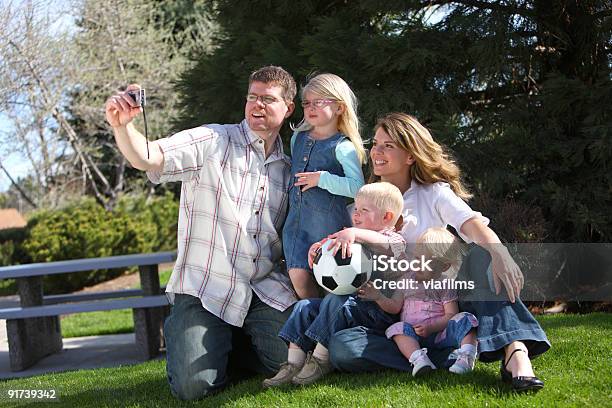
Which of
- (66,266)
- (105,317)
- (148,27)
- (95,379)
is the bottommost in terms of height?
(105,317)

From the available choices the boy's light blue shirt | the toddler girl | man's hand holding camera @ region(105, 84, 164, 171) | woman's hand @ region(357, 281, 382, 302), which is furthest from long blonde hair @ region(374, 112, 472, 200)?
man's hand holding camera @ region(105, 84, 164, 171)

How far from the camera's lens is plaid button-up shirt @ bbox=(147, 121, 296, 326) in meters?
4.01

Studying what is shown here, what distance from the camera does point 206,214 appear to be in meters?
4.04

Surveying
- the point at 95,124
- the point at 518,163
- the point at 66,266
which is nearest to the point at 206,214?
the point at 66,266

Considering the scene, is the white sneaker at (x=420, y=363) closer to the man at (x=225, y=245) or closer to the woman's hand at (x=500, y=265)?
the woman's hand at (x=500, y=265)

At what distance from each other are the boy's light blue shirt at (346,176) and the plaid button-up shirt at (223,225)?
0.44 m

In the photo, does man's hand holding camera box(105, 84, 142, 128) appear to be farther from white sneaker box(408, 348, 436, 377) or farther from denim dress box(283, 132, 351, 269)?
white sneaker box(408, 348, 436, 377)

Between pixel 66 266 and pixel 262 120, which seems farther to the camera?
pixel 66 266

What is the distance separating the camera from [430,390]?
3307 mm

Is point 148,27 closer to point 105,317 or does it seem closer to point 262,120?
point 105,317

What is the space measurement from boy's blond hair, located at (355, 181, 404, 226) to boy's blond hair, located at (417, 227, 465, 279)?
0.19m

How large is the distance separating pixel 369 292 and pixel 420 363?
17.4 inches

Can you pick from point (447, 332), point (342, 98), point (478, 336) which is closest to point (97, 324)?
point (342, 98)

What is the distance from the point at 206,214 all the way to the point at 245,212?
0.22 m
